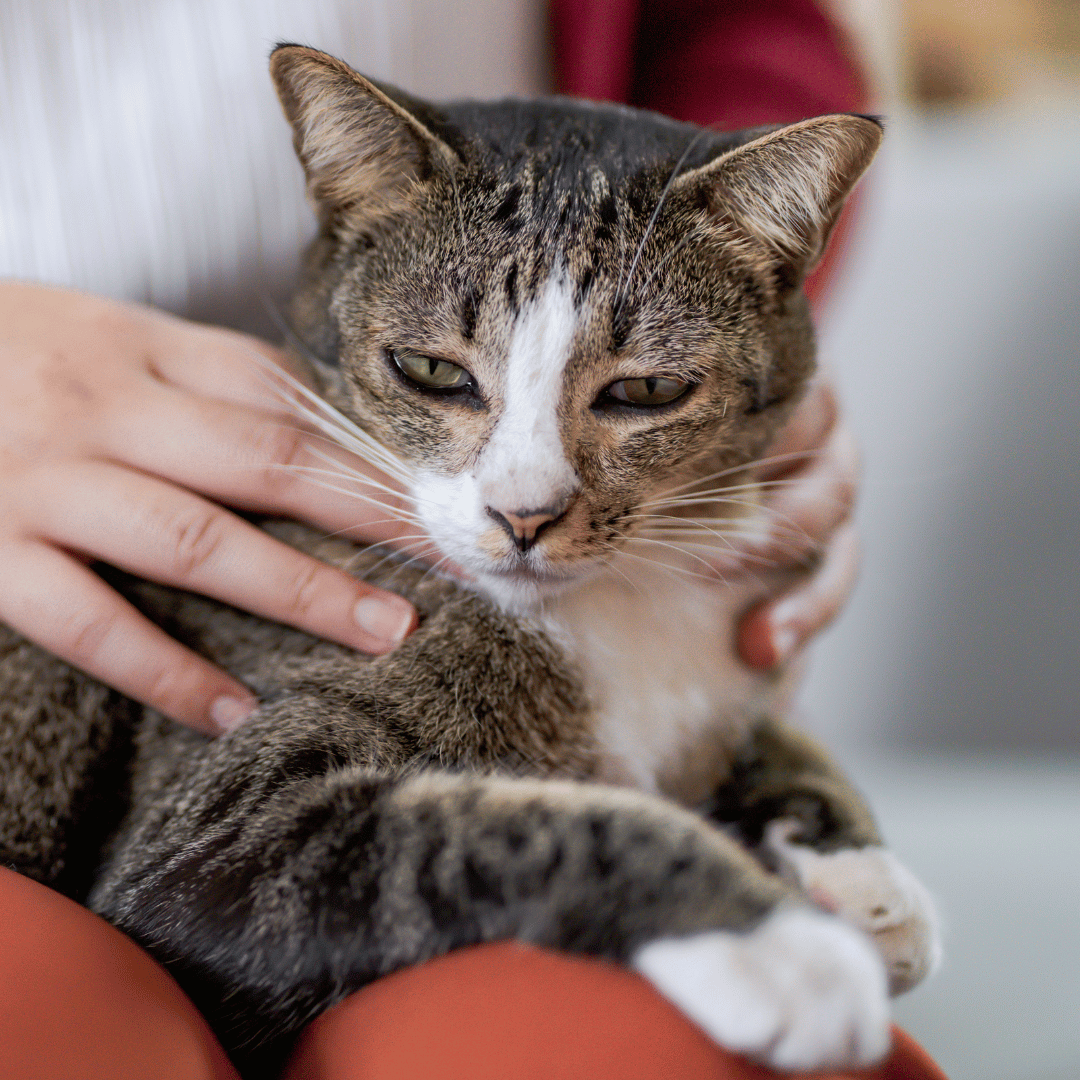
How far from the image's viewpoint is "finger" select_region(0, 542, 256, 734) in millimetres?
774

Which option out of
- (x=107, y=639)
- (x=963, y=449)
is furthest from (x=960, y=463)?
(x=107, y=639)

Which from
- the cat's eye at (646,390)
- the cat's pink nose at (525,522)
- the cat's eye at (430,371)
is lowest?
the cat's pink nose at (525,522)

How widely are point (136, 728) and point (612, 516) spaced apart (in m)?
0.51

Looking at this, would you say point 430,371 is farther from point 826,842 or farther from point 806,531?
point 826,842

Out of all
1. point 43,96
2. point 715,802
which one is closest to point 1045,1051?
point 715,802

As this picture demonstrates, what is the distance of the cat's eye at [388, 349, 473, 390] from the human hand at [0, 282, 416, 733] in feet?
0.39

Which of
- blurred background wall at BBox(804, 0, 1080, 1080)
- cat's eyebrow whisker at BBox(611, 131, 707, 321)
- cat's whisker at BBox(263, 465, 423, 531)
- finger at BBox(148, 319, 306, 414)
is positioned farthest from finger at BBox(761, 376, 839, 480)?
blurred background wall at BBox(804, 0, 1080, 1080)

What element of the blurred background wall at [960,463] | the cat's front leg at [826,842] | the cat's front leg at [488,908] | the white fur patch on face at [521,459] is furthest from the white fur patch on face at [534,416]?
the blurred background wall at [960,463]

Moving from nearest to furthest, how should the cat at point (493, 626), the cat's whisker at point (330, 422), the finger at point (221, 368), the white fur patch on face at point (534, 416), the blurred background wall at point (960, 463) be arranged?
the cat at point (493, 626) → the white fur patch on face at point (534, 416) → the cat's whisker at point (330, 422) → the finger at point (221, 368) → the blurred background wall at point (960, 463)

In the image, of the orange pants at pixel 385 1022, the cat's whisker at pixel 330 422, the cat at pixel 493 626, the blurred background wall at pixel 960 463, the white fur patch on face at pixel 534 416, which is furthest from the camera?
the blurred background wall at pixel 960 463

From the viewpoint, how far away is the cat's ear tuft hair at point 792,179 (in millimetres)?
751

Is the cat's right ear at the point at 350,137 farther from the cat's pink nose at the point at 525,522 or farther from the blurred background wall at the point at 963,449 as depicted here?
the blurred background wall at the point at 963,449

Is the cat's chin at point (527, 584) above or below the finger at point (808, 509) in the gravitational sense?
above

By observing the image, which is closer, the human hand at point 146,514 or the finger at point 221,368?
the human hand at point 146,514
